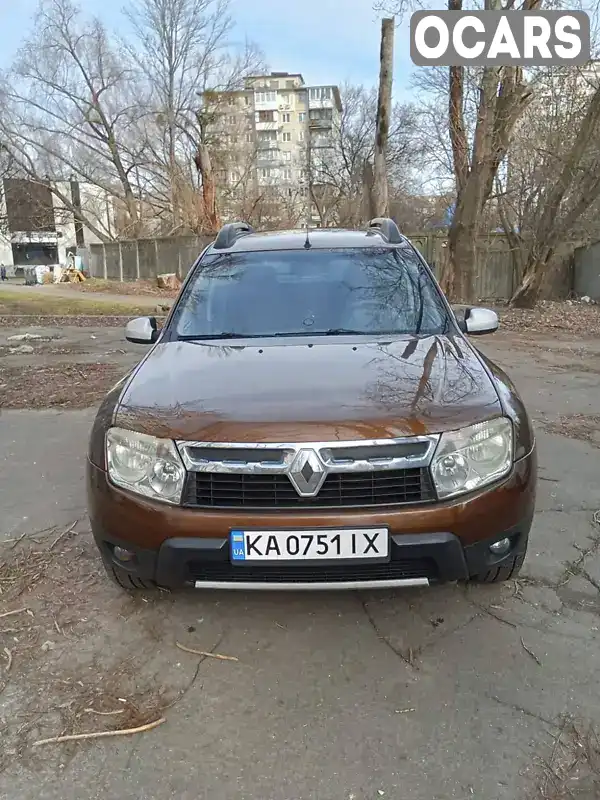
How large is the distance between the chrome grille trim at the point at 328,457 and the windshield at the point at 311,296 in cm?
121

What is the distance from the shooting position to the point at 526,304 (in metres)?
15.7

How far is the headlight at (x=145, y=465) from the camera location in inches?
95.4

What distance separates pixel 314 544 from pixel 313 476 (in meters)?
0.25

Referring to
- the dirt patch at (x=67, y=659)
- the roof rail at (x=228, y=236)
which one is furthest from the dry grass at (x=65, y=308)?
the dirt patch at (x=67, y=659)

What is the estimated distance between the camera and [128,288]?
1025 inches

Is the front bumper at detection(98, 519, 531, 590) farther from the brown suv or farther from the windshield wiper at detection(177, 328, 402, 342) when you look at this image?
the windshield wiper at detection(177, 328, 402, 342)

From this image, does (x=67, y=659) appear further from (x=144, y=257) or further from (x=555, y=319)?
(x=144, y=257)

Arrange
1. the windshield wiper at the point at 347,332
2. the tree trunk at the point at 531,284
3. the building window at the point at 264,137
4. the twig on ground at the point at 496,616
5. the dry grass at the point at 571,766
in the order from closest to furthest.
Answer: the dry grass at the point at 571,766, the twig on ground at the point at 496,616, the windshield wiper at the point at 347,332, the tree trunk at the point at 531,284, the building window at the point at 264,137

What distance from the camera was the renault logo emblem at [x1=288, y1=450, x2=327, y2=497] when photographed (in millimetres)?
2316

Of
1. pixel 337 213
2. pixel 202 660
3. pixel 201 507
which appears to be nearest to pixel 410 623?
pixel 202 660

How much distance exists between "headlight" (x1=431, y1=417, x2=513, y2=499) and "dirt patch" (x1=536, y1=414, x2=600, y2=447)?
3.06 metres

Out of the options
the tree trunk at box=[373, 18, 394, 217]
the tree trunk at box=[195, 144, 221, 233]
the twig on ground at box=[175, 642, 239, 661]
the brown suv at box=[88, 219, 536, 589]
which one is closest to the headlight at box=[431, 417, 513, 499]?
the brown suv at box=[88, 219, 536, 589]

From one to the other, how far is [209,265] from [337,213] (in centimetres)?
3779

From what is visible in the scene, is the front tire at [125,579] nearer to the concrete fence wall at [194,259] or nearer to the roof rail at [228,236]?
the roof rail at [228,236]
